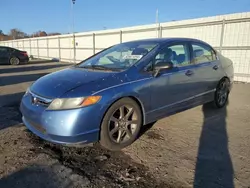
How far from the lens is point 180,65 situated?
402cm

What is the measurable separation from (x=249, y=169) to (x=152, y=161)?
1.17 meters

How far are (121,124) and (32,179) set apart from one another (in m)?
1.32

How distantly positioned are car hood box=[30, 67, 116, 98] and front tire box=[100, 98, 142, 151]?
0.48 metres

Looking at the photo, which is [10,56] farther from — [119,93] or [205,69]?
[119,93]

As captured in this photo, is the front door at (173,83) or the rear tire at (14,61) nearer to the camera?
the front door at (173,83)

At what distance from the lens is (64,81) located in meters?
3.22

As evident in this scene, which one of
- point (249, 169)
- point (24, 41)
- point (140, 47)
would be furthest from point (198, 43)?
point (24, 41)

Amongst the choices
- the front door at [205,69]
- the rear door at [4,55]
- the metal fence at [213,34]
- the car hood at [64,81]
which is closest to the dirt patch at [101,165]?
the car hood at [64,81]

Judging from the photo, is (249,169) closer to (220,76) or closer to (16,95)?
(220,76)

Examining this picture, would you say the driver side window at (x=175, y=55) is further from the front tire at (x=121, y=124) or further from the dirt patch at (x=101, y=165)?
the dirt patch at (x=101, y=165)

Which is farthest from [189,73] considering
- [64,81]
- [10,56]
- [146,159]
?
[10,56]

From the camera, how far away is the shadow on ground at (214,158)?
98.9 inches

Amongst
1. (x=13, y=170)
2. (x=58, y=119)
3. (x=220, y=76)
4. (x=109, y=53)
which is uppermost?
(x=109, y=53)

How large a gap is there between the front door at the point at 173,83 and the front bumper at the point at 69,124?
102cm
